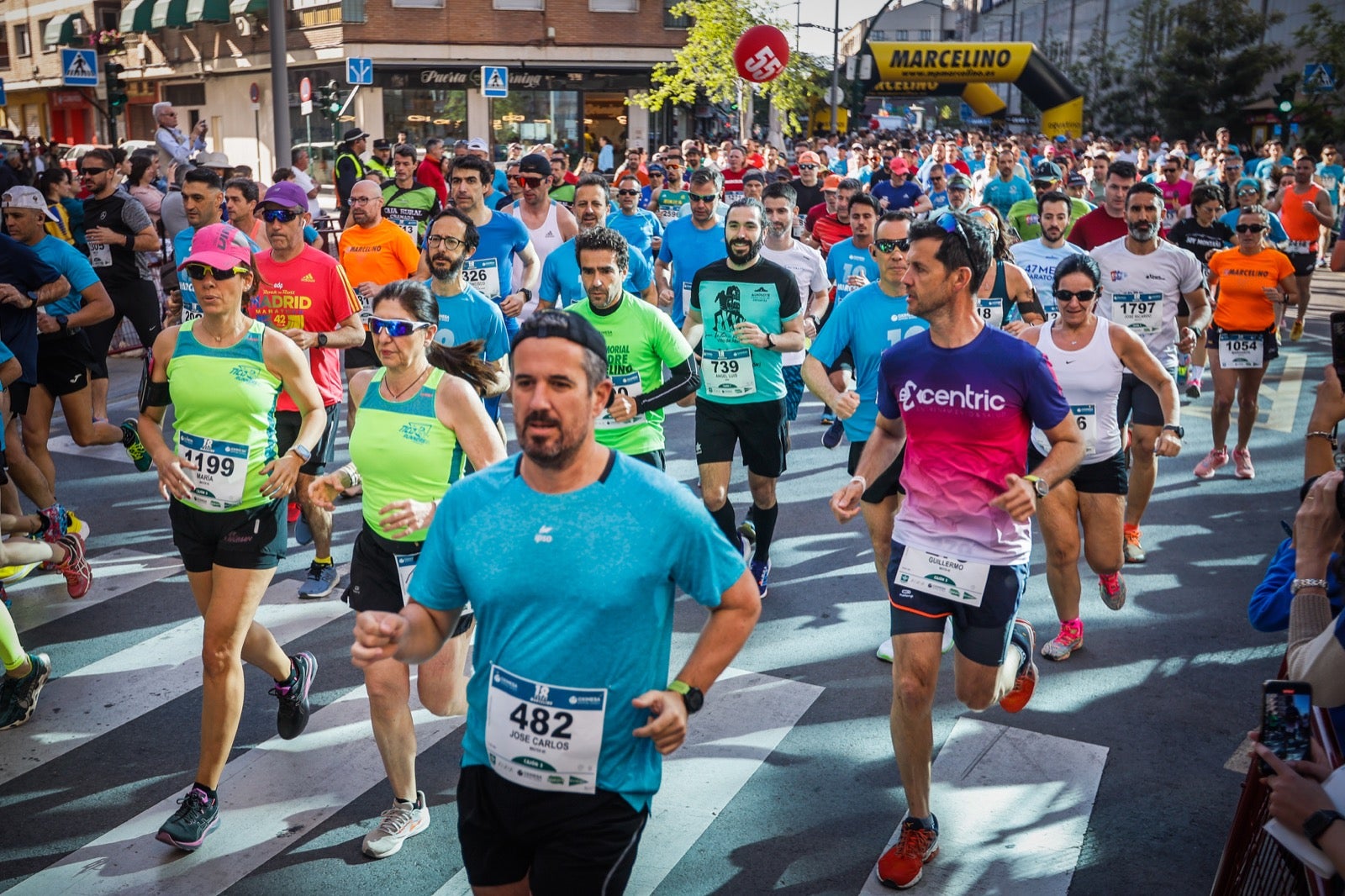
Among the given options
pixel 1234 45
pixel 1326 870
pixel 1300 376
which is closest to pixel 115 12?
pixel 1234 45

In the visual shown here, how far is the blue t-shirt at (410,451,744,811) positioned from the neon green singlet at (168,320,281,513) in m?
2.13

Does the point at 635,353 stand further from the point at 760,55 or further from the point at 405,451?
the point at 760,55

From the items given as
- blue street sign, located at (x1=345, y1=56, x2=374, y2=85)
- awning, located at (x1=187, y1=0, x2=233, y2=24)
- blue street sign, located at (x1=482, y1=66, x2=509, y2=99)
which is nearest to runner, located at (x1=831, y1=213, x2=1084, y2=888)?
blue street sign, located at (x1=345, y1=56, x2=374, y2=85)

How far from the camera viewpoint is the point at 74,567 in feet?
22.8

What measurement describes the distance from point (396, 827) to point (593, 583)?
6.80ft

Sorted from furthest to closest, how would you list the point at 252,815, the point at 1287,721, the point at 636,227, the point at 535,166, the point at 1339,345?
the point at 636,227 → the point at 535,166 → the point at 252,815 → the point at 1339,345 → the point at 1287,721

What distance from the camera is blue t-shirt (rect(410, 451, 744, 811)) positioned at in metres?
2.91

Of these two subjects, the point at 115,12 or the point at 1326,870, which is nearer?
the point at 1326,870

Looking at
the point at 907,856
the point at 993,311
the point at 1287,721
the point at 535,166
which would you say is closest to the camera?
the point at 1287,721

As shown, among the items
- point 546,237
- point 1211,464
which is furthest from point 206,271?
point 1211,464

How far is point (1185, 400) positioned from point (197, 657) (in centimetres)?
958

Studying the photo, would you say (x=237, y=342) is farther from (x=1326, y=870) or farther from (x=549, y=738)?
(x=1326, y=870)

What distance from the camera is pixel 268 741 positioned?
5.42 metres

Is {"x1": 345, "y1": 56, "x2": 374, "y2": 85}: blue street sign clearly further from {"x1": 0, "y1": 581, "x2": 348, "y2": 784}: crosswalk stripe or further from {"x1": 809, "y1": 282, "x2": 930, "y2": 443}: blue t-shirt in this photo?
{"x1": 809, "y1": 282, "x2": 930, "y2": 443}: blue t-shirt
